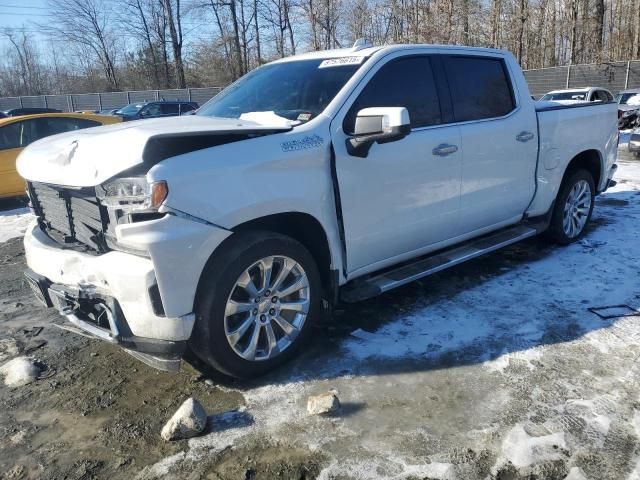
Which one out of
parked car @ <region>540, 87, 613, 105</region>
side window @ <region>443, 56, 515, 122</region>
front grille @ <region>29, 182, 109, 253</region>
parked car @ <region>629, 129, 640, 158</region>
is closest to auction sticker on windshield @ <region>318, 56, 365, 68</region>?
side window @ <region>443, 56, 515, 122</region>

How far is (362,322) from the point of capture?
4.08 m

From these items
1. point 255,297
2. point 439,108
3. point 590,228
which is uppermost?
point 439,108

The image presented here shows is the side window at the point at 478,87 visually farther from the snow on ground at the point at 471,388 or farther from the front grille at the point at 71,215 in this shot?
the front grille at the point at 71,215

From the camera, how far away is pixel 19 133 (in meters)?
9.23

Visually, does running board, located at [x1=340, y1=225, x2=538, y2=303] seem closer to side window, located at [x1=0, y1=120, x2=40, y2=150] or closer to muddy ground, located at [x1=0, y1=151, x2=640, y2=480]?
muddy ground, located at [x1=0, y1=151, x2=640, y2=480]

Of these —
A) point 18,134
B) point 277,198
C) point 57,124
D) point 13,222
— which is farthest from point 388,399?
point 57,124

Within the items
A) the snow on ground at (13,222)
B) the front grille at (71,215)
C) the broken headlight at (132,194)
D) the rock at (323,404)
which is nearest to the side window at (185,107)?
the snow on ground at (13,222)

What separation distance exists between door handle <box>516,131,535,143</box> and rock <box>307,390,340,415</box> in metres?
3.01

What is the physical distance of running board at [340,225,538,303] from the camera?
370 cm

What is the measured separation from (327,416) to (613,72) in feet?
91.9

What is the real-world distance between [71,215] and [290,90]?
5.73ft

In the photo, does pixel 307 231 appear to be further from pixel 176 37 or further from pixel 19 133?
pixel 176 37

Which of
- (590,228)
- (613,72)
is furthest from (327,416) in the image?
(613,72)

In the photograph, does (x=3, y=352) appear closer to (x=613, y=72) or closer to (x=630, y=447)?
(x=630, y=447)
